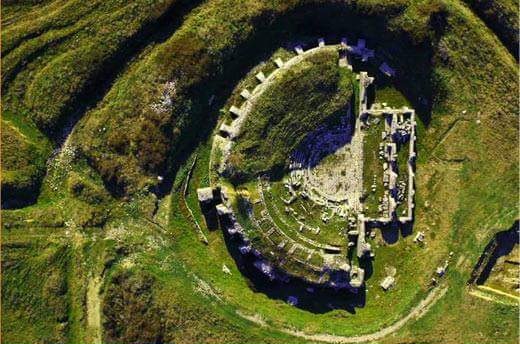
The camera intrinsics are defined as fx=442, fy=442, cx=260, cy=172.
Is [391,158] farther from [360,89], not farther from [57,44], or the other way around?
[57,44]

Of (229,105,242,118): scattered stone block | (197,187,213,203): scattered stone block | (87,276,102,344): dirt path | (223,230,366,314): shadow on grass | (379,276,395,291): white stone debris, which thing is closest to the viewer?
(87,276,102,344): dirt path

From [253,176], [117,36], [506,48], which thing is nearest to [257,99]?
[253,176]

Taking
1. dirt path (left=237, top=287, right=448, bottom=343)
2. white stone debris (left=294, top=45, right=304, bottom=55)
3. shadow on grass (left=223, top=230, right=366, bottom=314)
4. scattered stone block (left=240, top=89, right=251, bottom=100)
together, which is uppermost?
white stone debris (left=294, top=45, right=304, bottom=55)

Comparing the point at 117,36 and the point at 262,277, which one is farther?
the point at 262,277

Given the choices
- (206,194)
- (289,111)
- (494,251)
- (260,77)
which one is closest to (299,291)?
(206,194)

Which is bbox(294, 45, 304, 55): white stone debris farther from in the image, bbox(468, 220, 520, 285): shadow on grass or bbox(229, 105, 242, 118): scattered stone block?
bbox(468, 220, 520, 285): shadow on grass

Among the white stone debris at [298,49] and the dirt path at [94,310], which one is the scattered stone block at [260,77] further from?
the dirt path at [94,310]

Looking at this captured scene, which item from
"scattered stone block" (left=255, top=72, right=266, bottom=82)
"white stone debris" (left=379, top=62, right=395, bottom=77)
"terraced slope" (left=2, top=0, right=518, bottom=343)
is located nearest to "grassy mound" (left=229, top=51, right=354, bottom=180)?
"scattered stone block" (left=255, top=72, right=266, bottom=82)
